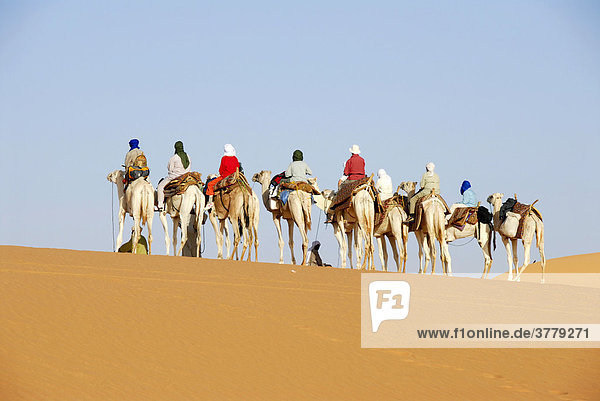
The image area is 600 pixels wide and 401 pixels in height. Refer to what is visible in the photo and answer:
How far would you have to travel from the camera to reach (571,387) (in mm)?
11953

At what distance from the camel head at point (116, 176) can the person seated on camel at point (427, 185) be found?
8.19m

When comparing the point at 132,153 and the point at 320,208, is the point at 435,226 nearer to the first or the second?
the point at 320,208

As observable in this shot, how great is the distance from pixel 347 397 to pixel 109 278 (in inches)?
267

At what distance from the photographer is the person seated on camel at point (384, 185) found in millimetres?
25875

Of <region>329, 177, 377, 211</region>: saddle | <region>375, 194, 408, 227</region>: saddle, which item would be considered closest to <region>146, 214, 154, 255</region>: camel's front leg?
<region>329, 177, 377, 211</region>: saddle

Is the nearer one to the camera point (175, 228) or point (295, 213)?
point (295, 213)

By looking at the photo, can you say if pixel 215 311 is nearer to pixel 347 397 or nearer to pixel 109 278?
pixel 109 278

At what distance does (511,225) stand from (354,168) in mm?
4619

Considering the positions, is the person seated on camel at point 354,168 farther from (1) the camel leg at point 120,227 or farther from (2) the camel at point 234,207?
(1) the camel leg at point 120,227

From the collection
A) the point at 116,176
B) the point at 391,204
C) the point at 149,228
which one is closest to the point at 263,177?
the point at 391,204

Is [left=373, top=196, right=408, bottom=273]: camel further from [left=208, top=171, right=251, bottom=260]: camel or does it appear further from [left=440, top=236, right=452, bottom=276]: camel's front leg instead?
[left=208, top=171, right=251, bottom=260]: camel

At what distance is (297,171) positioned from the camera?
897 inches

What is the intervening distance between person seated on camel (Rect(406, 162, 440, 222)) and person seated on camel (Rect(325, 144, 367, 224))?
1.76 metres

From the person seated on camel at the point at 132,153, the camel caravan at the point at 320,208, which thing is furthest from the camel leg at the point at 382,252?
the person seated on camel at the point at 132,153
